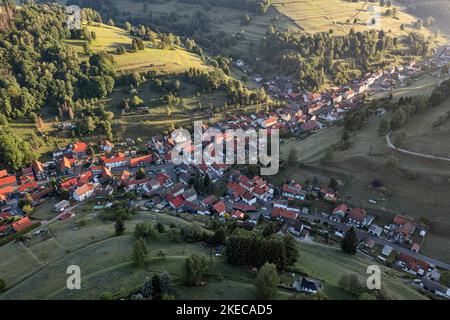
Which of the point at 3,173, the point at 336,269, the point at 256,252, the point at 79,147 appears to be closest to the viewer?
the point at 256,252

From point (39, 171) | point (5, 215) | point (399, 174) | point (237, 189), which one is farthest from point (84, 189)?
point (399, 174)

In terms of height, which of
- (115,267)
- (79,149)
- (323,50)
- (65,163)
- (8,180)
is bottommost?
(8,180)

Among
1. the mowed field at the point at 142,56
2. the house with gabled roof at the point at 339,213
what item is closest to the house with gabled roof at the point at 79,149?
the mowed field at the point at 142,56

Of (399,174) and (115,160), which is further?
(115,160)

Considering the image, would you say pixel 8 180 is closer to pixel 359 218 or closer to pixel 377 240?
pixel 359 218

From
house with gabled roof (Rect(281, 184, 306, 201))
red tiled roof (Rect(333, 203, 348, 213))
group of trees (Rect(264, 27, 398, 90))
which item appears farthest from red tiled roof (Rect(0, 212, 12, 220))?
group of trees (Rect(264, 27, 398, 90))

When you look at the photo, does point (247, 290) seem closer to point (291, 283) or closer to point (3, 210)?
point (291, 283)

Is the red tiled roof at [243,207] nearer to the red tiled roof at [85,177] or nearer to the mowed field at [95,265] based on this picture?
the mowed field at [95,265]

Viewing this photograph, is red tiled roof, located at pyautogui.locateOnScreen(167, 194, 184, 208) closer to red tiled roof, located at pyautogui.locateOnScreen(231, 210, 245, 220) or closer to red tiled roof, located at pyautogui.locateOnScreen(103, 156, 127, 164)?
red tiled roof, located at pyautogui.locateOnScreen(231, 210, 245, 220)
